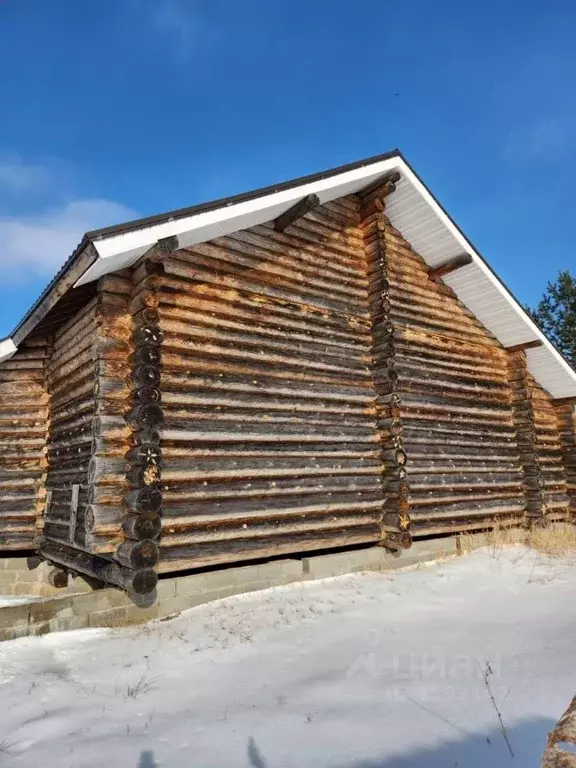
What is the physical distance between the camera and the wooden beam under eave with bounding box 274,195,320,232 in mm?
7867

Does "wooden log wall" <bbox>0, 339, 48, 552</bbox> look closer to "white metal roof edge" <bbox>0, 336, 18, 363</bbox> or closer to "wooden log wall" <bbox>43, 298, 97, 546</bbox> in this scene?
"wooden log wall" <bbox>43, 298, 97, 546</bbox>

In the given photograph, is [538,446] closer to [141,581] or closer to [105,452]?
[141,581]

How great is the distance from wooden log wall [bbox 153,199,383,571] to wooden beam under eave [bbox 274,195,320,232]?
0.76 feet

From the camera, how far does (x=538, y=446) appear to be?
12383 mm

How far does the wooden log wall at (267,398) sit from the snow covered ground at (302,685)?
1.06 m

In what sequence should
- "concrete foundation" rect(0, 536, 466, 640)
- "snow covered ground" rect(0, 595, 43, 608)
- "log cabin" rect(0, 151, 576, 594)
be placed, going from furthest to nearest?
"snow covered ground" rect(0, 595, 43, 608), "log cabin" rect(0, 151, 576, 594), "concrete foundation" rect(0, 536, 466, 640)

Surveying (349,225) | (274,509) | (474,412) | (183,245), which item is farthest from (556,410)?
(183,245)

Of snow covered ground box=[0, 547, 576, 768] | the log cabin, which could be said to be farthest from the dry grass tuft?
snow covered ground box=[0, 547, 576, 768]

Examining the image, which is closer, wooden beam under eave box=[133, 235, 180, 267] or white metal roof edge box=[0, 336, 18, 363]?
wooden beam under eave box=[133, 235, 180, 267]

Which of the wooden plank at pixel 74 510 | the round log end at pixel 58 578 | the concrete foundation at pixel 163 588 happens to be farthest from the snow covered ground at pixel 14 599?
the wooden plank at pixel 74 510

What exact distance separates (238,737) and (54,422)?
20.8 feet

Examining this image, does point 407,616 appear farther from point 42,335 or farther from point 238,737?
point 42,335

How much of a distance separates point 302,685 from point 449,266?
8372 millimetres

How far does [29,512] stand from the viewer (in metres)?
8.41
